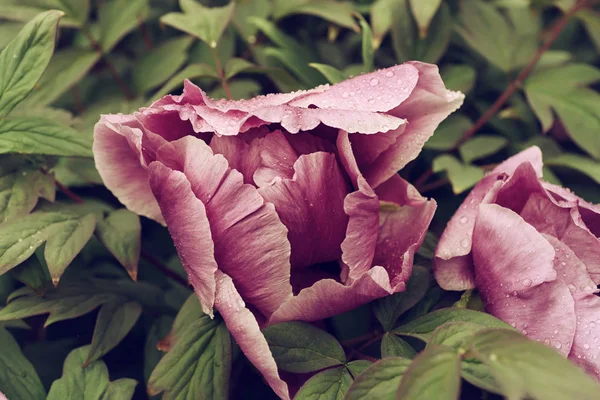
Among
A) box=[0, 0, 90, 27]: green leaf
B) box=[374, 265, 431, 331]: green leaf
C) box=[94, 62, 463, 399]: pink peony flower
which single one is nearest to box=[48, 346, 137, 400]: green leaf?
box=[94, 62, 463, 399]: pink peony flower

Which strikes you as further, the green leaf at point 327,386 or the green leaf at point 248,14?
the green leaf at point 248,14

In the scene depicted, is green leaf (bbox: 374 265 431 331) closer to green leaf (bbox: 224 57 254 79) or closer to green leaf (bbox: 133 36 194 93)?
green leaf (bbox: 224 57 254 79)

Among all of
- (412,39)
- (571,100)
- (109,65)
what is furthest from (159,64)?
(571,100)

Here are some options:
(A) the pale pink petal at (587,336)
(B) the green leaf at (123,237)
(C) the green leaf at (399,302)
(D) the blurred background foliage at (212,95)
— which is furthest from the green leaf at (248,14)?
(A) the pale pink petal at (587,336)

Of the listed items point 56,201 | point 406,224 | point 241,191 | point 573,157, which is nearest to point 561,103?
point 573,157

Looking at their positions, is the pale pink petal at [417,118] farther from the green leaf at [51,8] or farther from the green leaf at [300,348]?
the green leaf at [51,8]

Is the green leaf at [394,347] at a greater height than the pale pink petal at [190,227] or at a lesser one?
lesser

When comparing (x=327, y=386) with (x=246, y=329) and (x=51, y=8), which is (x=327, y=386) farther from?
(x=51, y=8)
